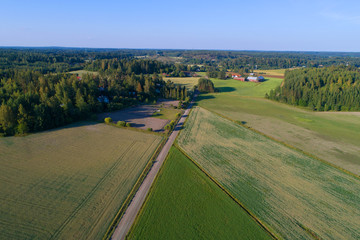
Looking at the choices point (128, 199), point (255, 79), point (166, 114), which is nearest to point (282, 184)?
point (128, 199)

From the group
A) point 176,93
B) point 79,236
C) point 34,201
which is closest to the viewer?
point 79,236

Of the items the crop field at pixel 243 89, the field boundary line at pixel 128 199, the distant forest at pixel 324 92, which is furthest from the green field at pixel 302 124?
the field boundary line at pixel 128 199

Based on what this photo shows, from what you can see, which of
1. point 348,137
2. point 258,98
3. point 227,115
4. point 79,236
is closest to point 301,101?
point 258,98

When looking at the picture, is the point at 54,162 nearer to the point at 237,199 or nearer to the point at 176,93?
the point at 237,199

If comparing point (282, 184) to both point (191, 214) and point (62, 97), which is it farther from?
point (62, 97)

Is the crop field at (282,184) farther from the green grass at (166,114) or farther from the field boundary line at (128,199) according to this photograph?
the green grass at (166,114)

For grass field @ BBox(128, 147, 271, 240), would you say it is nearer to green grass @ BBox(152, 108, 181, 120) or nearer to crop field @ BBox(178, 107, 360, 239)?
crop field @ BBox(178, 107, 360, 239)
